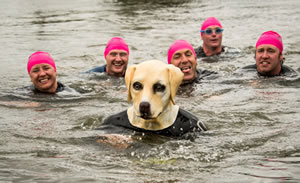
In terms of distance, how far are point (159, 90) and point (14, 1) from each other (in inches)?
979

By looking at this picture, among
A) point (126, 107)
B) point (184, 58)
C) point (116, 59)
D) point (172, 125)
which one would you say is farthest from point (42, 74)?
point (172, 125)

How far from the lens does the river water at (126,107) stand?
6590 millimetres

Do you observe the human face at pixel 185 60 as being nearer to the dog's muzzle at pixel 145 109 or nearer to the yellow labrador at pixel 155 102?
the yellow labrador at pixel 155 102

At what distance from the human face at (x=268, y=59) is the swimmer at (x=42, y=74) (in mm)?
4273

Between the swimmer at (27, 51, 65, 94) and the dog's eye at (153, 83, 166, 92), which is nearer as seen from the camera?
the dog's eye at (153, 83, 166, 92)

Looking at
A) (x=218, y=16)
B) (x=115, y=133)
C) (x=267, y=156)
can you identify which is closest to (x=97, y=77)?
(x=115, y=133)

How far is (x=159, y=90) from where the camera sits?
22.1 ft

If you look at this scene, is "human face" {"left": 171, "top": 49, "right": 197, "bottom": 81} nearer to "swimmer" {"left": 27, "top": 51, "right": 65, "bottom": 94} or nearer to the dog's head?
"swimmer" {"left": 27, "top": 51, "right": 65, "bottom": 94}

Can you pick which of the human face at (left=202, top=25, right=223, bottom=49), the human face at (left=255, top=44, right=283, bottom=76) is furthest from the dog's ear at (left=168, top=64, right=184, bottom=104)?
the human face at (left=202, top=25, right=223, bottom=49)

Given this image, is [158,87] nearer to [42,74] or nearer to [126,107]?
[126,107]

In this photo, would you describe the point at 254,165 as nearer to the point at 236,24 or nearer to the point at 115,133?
the point at 115,133

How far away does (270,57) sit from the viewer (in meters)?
12.3

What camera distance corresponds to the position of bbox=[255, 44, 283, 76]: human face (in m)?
12.3

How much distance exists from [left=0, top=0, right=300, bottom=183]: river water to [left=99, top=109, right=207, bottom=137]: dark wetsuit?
4.6 inches
